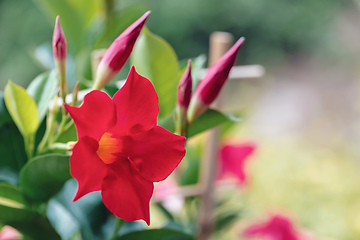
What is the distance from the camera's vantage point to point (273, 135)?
2.69m

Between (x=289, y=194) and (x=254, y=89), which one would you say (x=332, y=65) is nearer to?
(x=254, y=89)

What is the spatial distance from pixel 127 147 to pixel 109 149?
14mm

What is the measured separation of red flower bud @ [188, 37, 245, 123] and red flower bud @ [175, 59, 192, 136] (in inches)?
0.6

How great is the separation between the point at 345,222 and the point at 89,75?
4.90ft

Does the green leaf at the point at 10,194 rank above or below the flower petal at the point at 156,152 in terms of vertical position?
below

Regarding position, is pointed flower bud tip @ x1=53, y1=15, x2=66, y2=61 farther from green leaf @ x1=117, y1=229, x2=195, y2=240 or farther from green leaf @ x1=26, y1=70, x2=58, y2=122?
green leaf @ x1=117, y1=229, x2=195, y2=240

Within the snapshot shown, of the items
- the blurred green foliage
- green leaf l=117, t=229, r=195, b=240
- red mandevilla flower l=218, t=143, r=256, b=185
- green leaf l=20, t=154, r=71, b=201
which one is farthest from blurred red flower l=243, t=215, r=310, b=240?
the blurred green foliage

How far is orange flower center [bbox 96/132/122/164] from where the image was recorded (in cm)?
32

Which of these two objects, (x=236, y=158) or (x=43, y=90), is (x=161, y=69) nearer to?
(x=43, y=90)

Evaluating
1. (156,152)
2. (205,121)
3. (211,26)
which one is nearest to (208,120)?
(205,121)

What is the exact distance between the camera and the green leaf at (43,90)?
42 centimetres

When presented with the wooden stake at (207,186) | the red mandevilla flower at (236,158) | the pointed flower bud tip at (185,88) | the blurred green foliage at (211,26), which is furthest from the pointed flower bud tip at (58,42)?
the blurred green foliage at (211,26)

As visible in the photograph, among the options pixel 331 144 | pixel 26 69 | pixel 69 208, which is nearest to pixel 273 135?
pixel 331 144

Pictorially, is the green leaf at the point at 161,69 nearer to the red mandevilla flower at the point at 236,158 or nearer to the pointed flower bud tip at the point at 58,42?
the pointed flower bud tip at the point at 58,42
